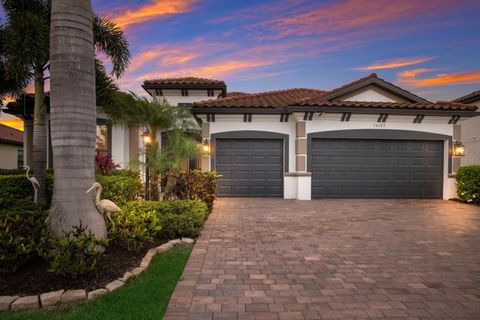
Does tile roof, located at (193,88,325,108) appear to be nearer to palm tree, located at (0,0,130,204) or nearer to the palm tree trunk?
palm tree, located at (0,0,130,204)

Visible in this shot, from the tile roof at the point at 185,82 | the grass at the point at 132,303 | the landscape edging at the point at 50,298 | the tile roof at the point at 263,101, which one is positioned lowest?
the grass at the point at 132,303

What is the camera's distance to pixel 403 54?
12.4 m

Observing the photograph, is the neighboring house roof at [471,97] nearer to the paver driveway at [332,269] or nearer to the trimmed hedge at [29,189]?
the paver driveway at [332,269]

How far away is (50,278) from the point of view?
12.1 ft

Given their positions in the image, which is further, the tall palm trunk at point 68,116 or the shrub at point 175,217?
the shrub at point 175,217

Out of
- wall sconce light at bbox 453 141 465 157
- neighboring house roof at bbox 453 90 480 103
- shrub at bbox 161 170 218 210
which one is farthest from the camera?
neighboring house roof at bbox 453 90 480 103

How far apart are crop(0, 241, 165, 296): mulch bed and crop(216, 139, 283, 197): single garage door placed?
835 cm

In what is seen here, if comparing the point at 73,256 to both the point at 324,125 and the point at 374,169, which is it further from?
the point at 374,169

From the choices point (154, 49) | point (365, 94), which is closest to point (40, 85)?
point (154, 49)

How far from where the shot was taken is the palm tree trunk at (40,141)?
7.87 metres

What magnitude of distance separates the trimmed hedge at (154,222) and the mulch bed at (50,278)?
0.45 metres

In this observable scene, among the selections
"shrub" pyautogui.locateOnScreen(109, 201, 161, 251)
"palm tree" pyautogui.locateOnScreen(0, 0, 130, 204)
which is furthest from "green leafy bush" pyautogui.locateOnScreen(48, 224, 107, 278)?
"palm tree" pyautogui.locateOnScreen(0, 0, 130, 204)

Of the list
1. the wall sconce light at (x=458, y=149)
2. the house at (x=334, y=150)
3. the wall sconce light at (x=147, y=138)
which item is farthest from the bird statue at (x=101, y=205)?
the wall sconce light at (x=458, y=149)

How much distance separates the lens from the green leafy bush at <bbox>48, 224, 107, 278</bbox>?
353cm
